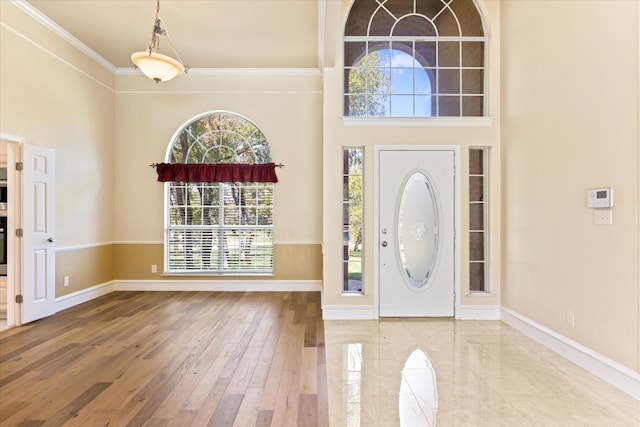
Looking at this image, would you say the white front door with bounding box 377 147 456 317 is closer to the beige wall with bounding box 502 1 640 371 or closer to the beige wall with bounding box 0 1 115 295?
the beige wall with bounding box 502 1 640 371

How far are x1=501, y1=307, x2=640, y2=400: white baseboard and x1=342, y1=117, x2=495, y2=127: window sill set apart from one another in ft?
7.43

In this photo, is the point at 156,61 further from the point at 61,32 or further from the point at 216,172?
the point at 216,172

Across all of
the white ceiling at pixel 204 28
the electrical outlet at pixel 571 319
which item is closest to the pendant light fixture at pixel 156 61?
the white ceiling at pixel 204 28

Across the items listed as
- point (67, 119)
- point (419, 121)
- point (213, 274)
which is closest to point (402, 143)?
point (419, 121)

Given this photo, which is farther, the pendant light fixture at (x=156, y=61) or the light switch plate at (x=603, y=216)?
the pendant light fixture at (x=156, y=61)

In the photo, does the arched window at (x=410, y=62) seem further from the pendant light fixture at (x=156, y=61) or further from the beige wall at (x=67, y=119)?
the beige wall at (x=67, y=119)

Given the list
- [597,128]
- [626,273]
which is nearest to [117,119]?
[597,128]

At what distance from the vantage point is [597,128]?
2.88 metres

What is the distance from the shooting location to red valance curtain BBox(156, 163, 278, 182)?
580 centimetres

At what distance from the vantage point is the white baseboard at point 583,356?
257cm

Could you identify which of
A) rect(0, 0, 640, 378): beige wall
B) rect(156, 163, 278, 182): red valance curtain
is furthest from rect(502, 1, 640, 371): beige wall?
rect(156, 163, 278, 182): red valance curtain

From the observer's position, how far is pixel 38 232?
434cm

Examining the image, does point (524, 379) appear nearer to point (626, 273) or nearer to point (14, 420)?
point (626, 273)

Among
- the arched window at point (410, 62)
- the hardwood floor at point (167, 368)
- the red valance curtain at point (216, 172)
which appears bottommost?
the hardwood floor at point (167, 368)
